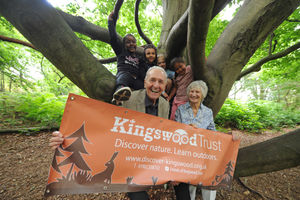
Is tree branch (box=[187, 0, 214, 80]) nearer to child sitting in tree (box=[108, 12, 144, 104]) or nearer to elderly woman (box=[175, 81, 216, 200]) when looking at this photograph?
elderly woman (box=[175, 81, 216, 200])

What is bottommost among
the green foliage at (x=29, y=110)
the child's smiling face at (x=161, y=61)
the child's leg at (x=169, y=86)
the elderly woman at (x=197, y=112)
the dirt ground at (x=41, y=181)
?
the dirt ground at (x=41, y=181)

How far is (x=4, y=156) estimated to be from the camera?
2.73 meters

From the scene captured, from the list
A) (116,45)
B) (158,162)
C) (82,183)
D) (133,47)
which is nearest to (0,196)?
(82,183)

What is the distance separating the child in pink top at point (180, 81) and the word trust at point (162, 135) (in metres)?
0.70

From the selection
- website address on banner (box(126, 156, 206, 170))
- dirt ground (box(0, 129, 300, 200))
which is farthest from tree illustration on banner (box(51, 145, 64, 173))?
dirt ground (box(0, 129, 300, 200))

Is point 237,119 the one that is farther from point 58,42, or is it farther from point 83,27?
point 58,42

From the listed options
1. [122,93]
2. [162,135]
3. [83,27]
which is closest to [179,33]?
[122,93]

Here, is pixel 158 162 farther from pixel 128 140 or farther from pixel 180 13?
pixel 180 13

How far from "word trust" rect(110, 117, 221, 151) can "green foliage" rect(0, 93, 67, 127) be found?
13.9ft

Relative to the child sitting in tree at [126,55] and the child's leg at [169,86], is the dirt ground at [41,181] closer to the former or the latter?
the child's leg at [169,86]

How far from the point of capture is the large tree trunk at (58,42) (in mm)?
1071

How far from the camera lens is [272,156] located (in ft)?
4.19

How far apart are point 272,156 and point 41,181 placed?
3.53 metres

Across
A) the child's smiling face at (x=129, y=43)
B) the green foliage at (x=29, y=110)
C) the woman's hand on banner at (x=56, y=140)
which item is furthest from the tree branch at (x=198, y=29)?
the green foliage at (x=29, y=110)
